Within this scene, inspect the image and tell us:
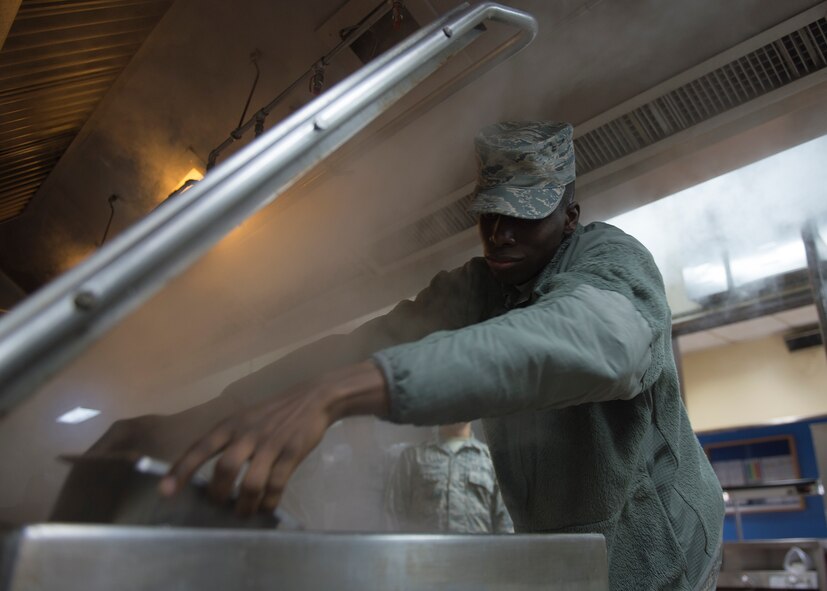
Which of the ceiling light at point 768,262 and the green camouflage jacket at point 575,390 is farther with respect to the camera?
the ceiling light at point 768,262

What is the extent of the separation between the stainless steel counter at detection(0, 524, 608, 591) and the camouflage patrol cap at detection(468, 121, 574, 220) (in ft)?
2.36

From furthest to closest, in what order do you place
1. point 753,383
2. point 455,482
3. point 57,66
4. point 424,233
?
point 753,383
point 455,482
point 424,233
point 57,66

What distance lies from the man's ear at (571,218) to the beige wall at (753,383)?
6.56m

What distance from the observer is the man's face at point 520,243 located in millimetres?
1416

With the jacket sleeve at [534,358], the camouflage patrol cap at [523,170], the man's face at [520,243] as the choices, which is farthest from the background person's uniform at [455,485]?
the jacket sleeve at [534,358]

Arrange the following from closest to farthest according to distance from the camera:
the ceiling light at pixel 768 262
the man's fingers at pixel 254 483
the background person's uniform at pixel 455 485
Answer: the man's fingers at pixel 254 483 < the ceiling light at pixel 768 262 < the background person's uniform at pixel 455 485

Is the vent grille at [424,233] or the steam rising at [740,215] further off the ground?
the steam rising at [740,215]

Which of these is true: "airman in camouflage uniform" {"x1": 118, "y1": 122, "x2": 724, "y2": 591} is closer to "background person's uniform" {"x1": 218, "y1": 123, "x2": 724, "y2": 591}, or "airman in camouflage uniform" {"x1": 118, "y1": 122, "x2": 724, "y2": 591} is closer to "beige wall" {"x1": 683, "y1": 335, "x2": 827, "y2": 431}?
"background person's uniform" {"x1": 218, "y1": 123, "x2": 724, "y2": 591}

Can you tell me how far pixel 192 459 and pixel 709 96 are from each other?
6.53ft

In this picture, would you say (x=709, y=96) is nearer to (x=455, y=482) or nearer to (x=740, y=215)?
(x=740, y=215)

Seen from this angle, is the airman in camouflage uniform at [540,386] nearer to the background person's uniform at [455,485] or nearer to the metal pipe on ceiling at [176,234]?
the metal pipe on ceiling at [176,234]

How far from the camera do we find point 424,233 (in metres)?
2.77

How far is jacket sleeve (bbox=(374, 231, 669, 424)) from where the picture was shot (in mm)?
776

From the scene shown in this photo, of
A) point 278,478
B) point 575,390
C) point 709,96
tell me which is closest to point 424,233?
point 709,96
